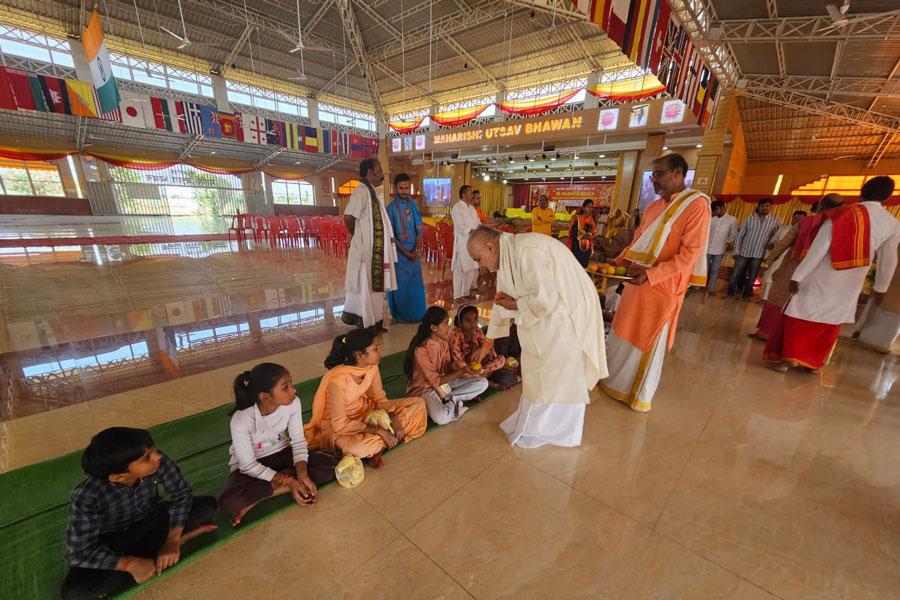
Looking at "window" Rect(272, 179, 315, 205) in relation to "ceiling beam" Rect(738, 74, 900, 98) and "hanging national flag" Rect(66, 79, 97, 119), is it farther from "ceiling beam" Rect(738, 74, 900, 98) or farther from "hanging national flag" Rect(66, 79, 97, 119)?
"ceiling beam" Rect(738, 74, 900, 98)

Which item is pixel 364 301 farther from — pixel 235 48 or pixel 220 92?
pixel 220 92

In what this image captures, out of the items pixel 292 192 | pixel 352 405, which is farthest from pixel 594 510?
pixel 292 192

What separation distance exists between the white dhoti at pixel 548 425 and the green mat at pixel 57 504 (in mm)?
595

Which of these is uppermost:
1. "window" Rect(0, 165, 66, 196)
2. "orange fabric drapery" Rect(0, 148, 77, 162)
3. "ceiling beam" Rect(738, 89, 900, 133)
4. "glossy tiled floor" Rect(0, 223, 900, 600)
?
"ceiling beam" Rect(738, 89, 900, 133)

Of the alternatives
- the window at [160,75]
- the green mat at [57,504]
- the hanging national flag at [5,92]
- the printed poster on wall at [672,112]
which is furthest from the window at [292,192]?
the green mat at [57,504]

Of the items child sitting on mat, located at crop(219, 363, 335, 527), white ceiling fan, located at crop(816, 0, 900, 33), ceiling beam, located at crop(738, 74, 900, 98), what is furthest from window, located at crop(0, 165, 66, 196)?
ceiling beam, located at crop(738, 74, 900, 98)

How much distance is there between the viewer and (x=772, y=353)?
332cm

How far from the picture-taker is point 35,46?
35.4 feet

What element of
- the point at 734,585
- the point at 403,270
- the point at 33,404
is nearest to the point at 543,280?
the point at 734,585

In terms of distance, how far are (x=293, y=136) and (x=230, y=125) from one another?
5.55ft

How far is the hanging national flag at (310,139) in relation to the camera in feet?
36.4

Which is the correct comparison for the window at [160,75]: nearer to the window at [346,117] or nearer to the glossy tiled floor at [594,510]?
the window at [346,117]

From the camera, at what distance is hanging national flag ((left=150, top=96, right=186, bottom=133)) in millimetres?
9109

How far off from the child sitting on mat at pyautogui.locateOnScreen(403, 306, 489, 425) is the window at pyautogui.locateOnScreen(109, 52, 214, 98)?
17377mm
